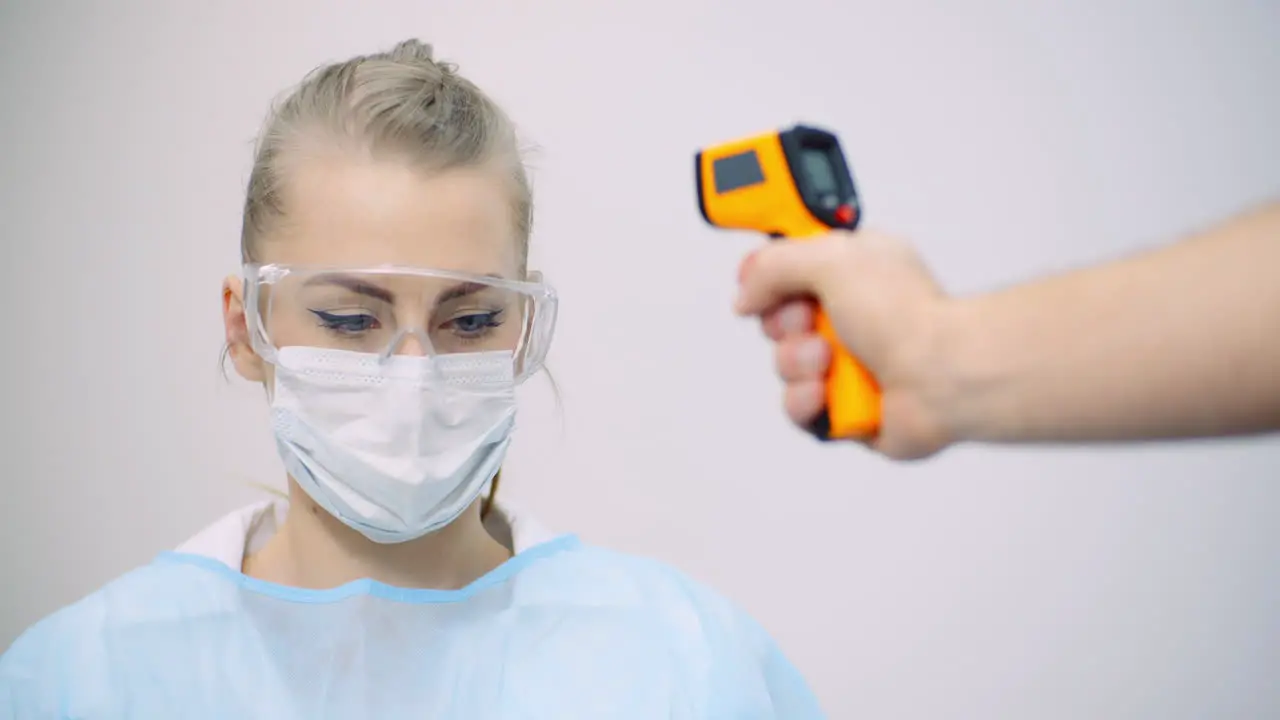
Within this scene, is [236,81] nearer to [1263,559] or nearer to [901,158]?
[901,158]

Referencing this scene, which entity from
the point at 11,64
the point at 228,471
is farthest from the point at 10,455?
the point at 11,64

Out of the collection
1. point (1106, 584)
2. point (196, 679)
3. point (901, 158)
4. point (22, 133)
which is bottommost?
point (1106, 584)

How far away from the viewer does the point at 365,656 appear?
4.23ft

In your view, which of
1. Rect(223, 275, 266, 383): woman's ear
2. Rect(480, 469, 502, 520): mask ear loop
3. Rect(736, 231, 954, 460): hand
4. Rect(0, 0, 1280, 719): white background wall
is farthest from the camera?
Rect(0, 0, 1280, 719): white background wall

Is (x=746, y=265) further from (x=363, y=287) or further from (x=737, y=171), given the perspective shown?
(x=363, y=287)

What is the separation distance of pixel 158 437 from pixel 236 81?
667 mm

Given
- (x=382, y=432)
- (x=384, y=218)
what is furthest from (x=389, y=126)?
(x=382, y=432)

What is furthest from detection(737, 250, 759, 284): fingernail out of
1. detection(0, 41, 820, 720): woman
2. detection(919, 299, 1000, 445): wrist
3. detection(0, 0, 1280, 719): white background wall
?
detection(0, 0, 1280, 719): white background wall

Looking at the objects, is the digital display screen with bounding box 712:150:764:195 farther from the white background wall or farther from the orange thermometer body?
the white background wall

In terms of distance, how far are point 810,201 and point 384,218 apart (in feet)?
1.98

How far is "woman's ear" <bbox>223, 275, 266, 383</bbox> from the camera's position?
133cm

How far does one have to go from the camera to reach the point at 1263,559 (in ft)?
6.31

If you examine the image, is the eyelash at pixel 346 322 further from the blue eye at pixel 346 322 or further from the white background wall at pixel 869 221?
the white background wall at pixel 869 221

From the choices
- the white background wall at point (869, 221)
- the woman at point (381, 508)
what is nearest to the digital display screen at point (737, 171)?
the woman at point (381, 508)
